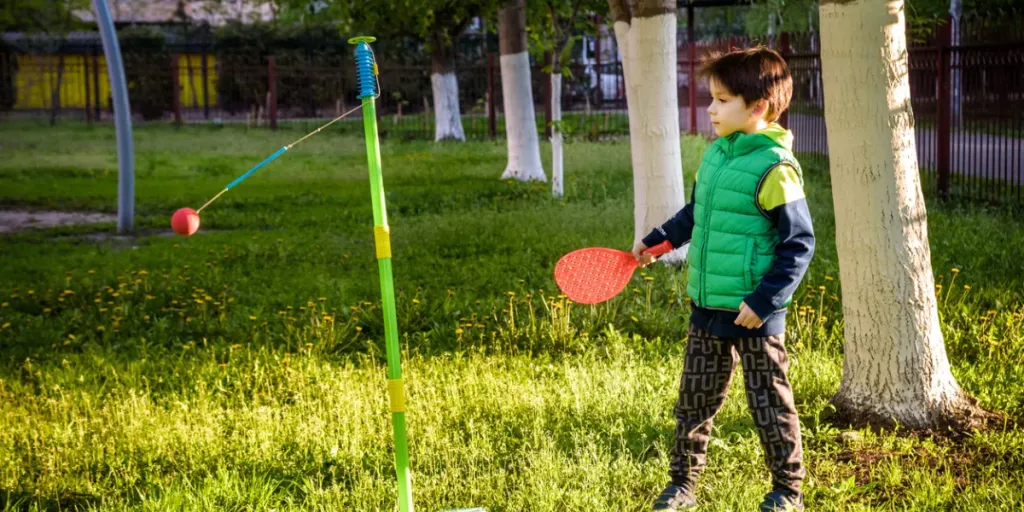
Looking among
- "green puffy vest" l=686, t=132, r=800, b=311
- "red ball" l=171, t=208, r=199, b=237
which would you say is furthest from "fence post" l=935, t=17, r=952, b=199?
"red ball" l=171, t=208, r=199, b=237

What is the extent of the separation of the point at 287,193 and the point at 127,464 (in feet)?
35.6

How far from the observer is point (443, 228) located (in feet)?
35.4

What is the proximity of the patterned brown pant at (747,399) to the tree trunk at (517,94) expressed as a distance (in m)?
11.2

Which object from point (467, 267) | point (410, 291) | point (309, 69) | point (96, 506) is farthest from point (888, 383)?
point (309, 69)

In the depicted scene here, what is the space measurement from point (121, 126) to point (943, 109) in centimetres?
896

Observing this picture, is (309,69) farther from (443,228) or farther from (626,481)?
(626,481)

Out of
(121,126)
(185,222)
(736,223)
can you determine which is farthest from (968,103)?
(185,222)

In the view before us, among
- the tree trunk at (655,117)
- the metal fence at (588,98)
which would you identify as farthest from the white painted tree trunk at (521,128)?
the tree trunk at (655,117)

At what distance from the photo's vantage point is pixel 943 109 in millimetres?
12055

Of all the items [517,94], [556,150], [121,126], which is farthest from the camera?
[517,94]

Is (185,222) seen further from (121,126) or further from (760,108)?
(121,126)

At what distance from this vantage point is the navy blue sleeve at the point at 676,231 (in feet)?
12.6

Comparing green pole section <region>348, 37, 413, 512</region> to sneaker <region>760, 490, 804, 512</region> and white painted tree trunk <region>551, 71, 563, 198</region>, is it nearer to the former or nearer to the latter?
sneaker <region>760, 490, 804, 512</region>

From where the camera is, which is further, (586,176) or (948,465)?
(586,176)
